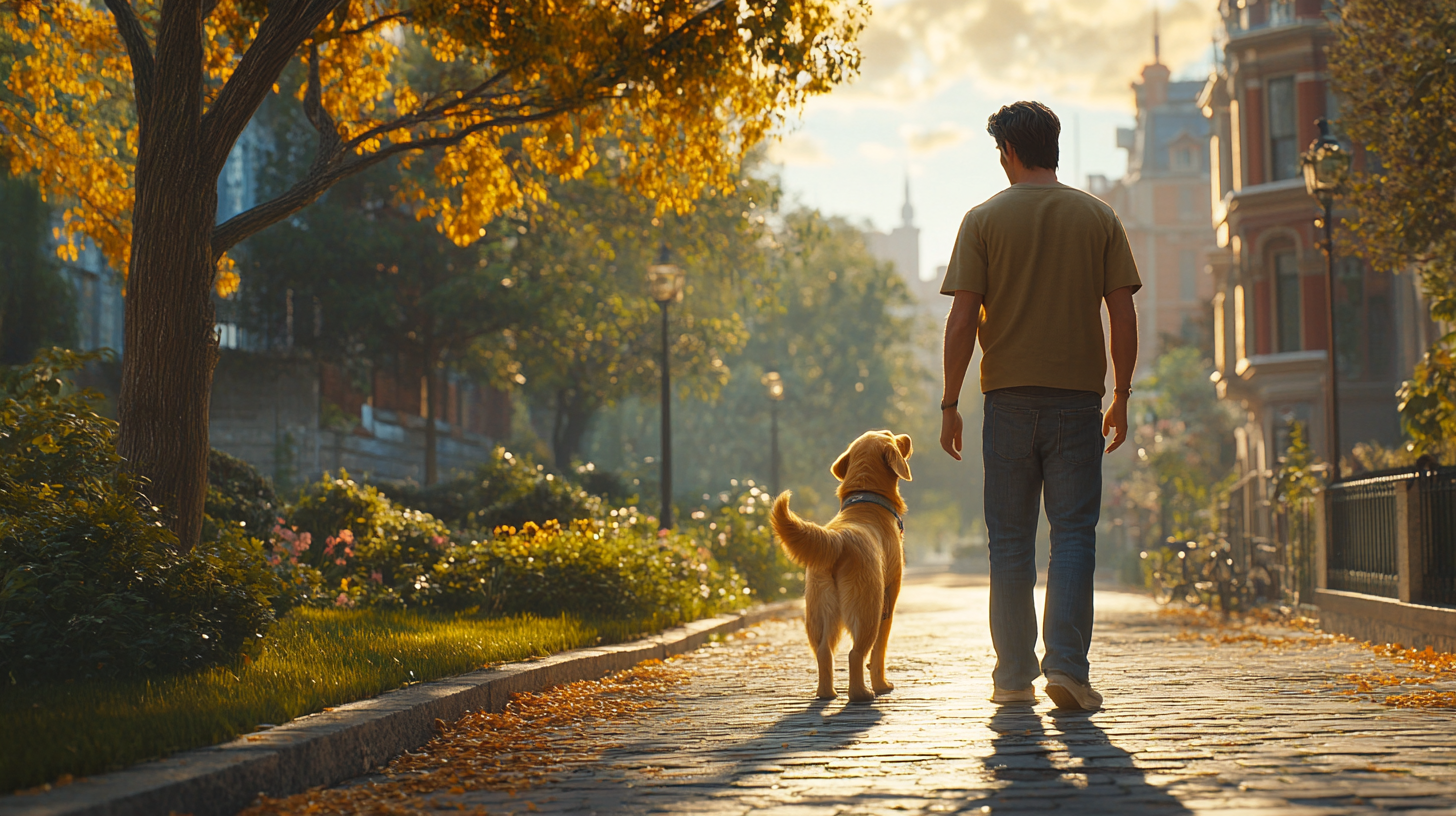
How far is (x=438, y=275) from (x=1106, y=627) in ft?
48.0

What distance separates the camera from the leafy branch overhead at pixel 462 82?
8773mm

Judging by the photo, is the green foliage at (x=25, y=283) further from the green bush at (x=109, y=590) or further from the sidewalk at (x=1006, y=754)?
the sidewalk at (x=1006, y=754)

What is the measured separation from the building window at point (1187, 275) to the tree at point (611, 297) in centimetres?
4511

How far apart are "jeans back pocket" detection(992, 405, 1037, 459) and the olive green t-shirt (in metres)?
0.12

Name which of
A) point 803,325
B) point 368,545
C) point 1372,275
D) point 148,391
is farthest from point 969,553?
point 148,391

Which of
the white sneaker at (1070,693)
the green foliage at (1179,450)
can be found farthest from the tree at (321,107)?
the green foliage at (1179,450)

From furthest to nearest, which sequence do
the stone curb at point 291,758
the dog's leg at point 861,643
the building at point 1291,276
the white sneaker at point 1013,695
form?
the building at point 1291,276, the dog's leg at point 861,643, the white sneaker at point 1013,695, the stone curb at point 291,758

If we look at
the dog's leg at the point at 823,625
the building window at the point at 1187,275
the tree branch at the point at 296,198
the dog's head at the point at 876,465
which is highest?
the building window at the point at 1187,275

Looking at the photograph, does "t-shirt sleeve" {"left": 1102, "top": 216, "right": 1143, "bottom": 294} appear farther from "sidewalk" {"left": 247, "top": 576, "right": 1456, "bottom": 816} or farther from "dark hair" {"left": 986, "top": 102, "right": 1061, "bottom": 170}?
"sidewalk" {"left": 247, "top": 576, "right": 1456, "bottom": 816}

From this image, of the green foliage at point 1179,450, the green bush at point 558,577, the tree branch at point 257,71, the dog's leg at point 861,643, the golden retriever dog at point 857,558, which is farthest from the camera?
the green foliage at point 1179,450

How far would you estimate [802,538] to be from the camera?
6.57m

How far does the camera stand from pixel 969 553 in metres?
63.4

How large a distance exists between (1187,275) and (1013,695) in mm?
72335

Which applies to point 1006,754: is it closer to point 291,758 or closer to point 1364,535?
point 291,758
